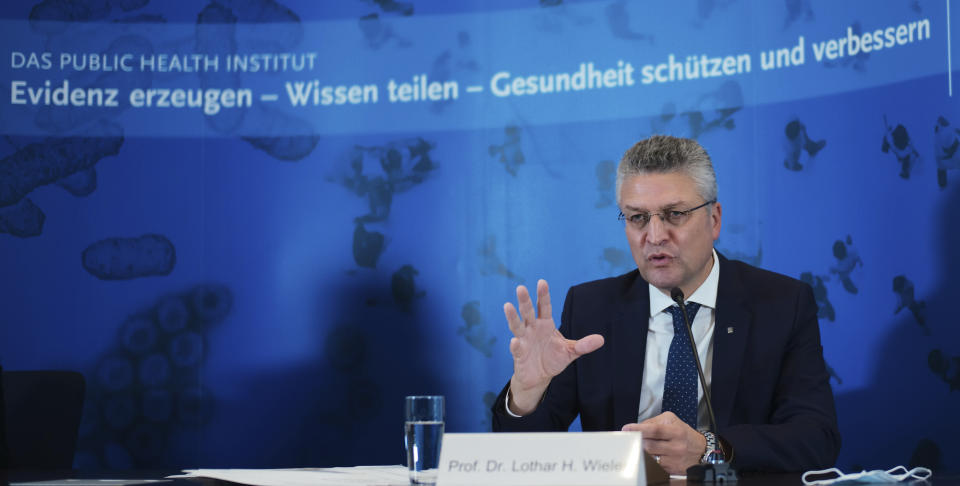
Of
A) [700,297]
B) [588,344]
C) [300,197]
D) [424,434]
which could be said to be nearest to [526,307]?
[588,344]

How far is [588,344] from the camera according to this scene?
190cm

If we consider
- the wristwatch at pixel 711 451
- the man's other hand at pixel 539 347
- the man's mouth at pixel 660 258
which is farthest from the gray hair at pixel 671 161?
the wristwatch at pixel 711 451

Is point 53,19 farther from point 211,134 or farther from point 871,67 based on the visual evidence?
point 871,67

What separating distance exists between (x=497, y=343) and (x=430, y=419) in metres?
2.06

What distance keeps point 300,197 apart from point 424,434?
7.48ft

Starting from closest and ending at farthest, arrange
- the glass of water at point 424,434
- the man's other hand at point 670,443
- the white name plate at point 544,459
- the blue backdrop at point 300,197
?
the white name plate at point 544,459, the glass of water at point 424,434, the man's other hand at point 670,443, the blue backdrop at point 300,197

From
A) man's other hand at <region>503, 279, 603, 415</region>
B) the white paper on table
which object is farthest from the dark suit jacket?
the white paper on table

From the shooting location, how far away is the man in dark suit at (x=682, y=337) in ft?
7.13

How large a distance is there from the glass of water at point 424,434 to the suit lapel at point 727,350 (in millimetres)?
794

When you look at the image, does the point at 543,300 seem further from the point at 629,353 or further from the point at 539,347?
the point at 629,353

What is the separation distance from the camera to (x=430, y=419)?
1.68 metres

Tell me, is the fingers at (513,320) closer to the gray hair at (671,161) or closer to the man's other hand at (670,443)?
the man's other hand at (670,443)

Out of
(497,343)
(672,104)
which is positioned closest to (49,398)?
(497,343)

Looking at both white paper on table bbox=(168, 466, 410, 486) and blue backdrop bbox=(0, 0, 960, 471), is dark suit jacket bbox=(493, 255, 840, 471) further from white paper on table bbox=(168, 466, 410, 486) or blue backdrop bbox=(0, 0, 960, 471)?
blue backdrop bbox=(0, 0, 960, 471)
